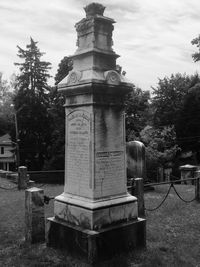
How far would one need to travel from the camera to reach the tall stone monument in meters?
6.25

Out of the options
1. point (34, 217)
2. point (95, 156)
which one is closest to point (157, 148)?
point (34, 217)

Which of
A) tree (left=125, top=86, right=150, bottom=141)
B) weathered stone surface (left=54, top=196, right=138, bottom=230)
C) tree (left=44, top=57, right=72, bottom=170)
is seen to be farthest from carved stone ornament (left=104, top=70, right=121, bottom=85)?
tree (left=125, top=86, right=150, bottom=141)

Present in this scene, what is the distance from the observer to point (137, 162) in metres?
14.1

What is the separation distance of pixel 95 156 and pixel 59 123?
29.8 meters

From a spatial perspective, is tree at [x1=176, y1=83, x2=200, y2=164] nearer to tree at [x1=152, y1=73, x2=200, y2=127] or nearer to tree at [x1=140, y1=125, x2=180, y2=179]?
tree at [x1=152, y1=73, x2=200, y2=127]

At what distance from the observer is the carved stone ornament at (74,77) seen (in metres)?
6.54

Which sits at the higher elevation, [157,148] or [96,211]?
[157,148]

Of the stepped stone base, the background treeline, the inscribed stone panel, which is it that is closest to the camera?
the stepped stone base

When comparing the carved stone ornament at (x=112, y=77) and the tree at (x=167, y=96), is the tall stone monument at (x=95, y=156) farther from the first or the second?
the tree at (x=167, y=96)

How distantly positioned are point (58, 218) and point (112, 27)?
3945mm

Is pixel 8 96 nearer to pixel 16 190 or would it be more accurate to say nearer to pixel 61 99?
pixel 61 99

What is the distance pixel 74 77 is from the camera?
662 cm

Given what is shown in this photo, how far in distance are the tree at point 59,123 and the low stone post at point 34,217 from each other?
88.2ft

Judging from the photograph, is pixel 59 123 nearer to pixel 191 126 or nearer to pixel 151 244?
pixel 191 126
